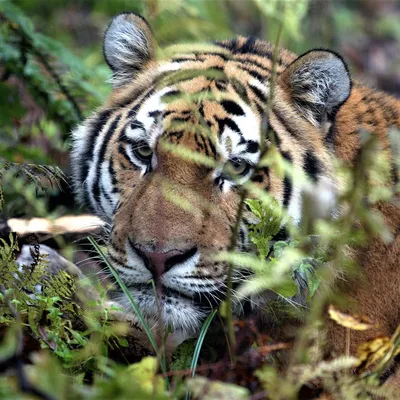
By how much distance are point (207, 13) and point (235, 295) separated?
4460 mm

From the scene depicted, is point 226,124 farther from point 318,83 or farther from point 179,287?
point 179,287

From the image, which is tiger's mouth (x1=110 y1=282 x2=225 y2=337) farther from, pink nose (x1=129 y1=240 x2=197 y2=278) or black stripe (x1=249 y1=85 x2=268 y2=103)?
black stripe (x1=249 y1=85 x2=268 y2=103)

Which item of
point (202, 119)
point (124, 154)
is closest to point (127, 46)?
point (124, 154)

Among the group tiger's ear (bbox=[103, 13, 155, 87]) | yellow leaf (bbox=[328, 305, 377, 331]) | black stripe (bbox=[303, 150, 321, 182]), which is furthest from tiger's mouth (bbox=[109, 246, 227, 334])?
tiger's ear (bbox=[103, 13, 155, 87])

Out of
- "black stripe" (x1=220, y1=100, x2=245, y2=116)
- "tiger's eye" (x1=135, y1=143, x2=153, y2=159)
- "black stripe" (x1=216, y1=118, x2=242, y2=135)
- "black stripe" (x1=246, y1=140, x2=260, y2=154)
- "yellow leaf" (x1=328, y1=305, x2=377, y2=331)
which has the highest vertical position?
"black stripe" (x1=220, y1=100, x2=245, y2=116)

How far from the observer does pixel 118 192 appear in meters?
3.84

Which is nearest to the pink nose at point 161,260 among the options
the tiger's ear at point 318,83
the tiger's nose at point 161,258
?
the tiger's nose at point 161,258

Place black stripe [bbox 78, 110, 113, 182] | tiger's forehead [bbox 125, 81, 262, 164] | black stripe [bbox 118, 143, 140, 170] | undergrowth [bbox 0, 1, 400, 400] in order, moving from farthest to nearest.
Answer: black stripe [bbox 78, 110, 113, 182], black stripe [bbox 118, 143, 140, 170], tiger's forehead [bbox 125, 81, 262, 164], undergrowth [bbox 0, 1, 400, 400]

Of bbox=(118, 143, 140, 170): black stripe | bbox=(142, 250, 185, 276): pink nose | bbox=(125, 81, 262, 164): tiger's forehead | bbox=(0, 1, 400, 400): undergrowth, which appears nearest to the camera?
bbox=(0, 1, 400, 400): undergrowth

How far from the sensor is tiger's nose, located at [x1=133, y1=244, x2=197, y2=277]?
10.2 ft

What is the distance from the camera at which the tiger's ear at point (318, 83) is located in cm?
368

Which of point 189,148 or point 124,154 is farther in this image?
point 124,154

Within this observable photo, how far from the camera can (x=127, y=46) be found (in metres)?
4.19

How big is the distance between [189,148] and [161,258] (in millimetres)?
565
